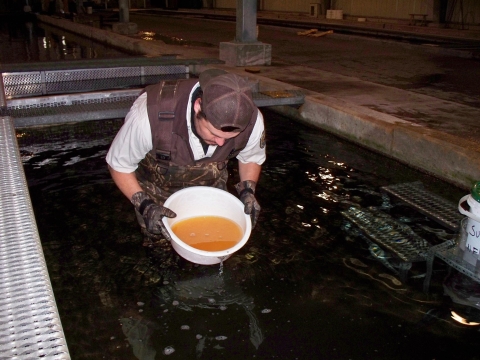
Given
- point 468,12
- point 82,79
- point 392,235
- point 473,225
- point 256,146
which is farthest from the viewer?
point 468,12

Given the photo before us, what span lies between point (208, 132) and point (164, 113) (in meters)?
0.35

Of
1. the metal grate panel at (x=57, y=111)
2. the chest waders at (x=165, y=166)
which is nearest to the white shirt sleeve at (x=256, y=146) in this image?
the chest waders at (x=165, y=166)

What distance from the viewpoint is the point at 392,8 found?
20.3m

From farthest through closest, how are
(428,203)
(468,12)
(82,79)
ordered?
1. (468,12)
2. (82,79)
3. (428,203)

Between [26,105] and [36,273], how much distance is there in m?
4.78

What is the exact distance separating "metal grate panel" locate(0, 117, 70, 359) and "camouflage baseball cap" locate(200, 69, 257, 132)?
1060 millimetres

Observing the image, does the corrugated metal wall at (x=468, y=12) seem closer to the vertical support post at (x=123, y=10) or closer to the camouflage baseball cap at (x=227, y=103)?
the vertical support post at (x=123, y=10)

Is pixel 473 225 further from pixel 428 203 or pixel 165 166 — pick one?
pixel 165 166

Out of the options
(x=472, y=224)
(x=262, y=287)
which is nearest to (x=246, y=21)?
(x=262, y=287)

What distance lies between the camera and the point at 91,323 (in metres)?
2.94

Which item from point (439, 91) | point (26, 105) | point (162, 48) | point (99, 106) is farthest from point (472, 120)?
point (162, 48)

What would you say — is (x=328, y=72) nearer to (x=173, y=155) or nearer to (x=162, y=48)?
(x=162, y=48)

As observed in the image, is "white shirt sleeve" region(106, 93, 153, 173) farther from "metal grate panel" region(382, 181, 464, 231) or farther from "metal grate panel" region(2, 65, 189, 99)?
"metal grate panel" region(2, 65, 189, 99)

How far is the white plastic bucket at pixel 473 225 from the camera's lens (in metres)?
2.97
